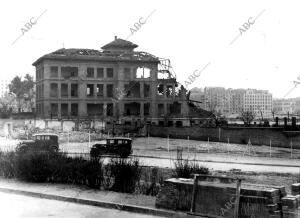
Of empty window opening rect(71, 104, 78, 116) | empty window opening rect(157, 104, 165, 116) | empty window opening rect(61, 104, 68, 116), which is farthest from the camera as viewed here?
empty window opening rect(157, 104, 165, 116)

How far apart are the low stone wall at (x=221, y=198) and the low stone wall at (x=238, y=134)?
108 feet

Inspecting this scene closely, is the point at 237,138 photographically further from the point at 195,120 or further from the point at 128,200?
the point at 128,200

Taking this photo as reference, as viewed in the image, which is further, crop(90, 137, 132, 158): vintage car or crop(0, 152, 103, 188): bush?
crop(90, 137, 132, 158): vintage car

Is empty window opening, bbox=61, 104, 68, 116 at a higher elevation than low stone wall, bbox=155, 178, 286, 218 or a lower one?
higher

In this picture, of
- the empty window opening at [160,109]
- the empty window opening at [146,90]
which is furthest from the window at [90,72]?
the empty window opening at [160,109]

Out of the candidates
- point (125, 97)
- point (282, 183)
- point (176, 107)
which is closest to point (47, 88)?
point (125, 97)

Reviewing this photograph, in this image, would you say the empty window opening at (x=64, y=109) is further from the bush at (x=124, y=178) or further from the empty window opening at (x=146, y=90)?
the bush at (x=124, y=178)

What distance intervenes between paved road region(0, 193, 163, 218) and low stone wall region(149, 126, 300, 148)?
33219 mm

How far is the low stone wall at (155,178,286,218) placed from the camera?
965 cm

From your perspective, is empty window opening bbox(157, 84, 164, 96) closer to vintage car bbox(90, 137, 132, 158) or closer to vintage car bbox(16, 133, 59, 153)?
vintage car bbox(16, 133, 59, 153)

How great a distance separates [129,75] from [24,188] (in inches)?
2552

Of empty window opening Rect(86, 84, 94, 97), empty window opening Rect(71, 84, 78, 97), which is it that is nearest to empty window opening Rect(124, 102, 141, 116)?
empty window opening Rect(86, 84, 94, 97)

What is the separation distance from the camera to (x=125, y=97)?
78625 mm

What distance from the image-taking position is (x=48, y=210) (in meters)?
11.8
